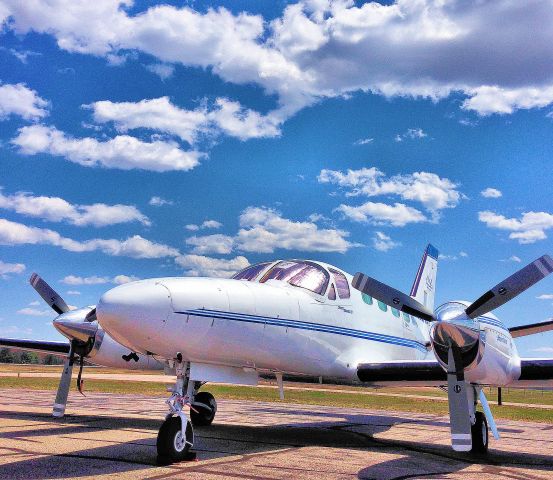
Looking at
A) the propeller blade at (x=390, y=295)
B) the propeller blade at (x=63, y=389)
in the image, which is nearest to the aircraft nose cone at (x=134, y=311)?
the propeller blade at (x=390, y=295)

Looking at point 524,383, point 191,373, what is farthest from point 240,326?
point 524,383

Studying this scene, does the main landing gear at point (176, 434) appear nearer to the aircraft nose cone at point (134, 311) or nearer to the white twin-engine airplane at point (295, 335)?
the white twin-engine airplane at point (295, 335)

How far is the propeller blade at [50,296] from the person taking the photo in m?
13.8

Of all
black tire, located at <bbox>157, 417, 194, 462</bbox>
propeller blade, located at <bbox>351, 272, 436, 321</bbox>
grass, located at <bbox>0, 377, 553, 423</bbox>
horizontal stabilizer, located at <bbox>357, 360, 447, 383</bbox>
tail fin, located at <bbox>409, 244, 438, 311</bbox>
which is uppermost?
tail fin, located at <bbox>409, 244, 438, 311</bbox>

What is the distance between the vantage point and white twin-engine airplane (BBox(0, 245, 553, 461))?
27.5 ft

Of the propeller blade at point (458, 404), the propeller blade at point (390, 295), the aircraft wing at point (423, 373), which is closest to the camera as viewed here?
the propeller blade at point (458, 404)

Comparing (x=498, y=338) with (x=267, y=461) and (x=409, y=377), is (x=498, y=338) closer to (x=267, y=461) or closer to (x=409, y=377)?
(x=409, y=377)

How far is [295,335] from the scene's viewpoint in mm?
10516

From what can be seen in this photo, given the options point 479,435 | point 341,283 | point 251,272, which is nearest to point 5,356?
point 341,283

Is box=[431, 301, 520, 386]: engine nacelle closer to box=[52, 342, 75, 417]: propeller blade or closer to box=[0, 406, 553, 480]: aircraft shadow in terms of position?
box=[0, 406, 553, 480]: aircraft shadow

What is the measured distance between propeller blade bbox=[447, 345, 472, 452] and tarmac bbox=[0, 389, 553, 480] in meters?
0.45

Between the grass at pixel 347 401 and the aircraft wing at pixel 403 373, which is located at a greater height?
the aircraft wing at pixel 403 373

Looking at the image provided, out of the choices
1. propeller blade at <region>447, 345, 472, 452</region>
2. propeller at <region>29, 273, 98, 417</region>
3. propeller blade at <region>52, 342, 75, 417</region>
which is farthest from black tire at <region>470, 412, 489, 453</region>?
propeller blade at <region>52, 342, 75, 417</region>

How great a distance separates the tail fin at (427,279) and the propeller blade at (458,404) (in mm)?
9063
